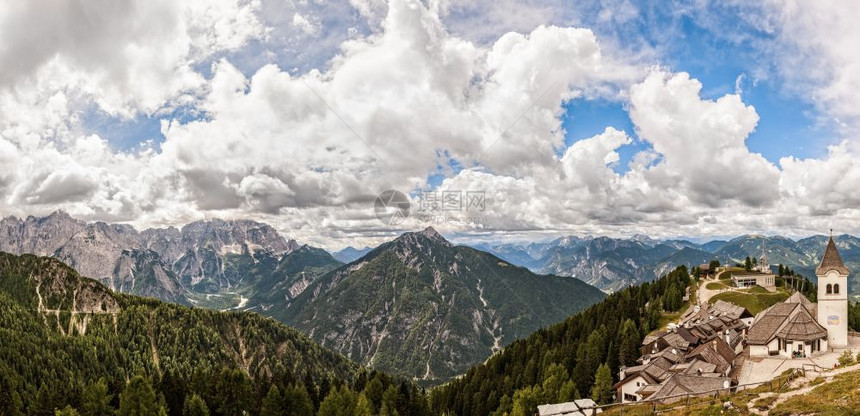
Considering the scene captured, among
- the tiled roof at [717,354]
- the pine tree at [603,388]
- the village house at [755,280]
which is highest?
the village house at [755,280]

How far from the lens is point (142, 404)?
3701 inches

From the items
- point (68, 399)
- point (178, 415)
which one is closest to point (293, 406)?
point (178, 415)

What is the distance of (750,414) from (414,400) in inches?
3511

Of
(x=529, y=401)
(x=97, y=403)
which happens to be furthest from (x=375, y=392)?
(x=97, y=403)

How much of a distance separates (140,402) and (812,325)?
11836 centimetres

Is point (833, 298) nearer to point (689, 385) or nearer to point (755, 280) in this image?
point (689, 385)

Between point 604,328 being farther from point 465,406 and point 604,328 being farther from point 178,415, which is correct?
point 178,415

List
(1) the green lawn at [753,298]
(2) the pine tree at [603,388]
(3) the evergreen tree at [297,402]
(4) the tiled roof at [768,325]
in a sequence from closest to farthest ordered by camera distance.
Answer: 1. (4) the tiled roof at [768,325]
2. (2) the pine tree at [603,388]
3. (3) the evergreen tree at [297,402]
4. (1) the green lawn at [753,298]

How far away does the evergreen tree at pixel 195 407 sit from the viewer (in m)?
98.6

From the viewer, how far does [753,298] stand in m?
148

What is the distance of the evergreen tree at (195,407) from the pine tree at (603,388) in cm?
7581

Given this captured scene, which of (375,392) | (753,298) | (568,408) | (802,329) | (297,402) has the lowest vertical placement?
(375,392)

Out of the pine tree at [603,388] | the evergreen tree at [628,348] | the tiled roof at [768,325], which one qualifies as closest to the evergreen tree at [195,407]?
the pine tree at [603,388]

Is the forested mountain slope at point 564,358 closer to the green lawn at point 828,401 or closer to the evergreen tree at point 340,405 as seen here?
the evergreen tree at point 340,405
